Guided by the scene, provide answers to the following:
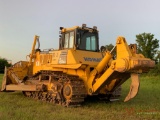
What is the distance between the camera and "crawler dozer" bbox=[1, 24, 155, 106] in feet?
31.4

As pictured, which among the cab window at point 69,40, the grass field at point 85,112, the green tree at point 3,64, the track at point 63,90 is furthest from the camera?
the green tree at point 3,64

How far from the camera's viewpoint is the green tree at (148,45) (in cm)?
5138

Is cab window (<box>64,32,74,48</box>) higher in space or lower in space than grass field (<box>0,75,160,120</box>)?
higher

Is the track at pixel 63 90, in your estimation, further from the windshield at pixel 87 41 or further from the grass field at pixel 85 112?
the windshield at pixel 87 41

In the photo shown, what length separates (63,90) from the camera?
11227mm

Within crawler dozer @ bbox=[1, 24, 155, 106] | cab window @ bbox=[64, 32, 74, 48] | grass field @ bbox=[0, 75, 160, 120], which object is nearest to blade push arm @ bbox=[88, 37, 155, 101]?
crawler dozer @ bbox=[1, 24, 155, 106]

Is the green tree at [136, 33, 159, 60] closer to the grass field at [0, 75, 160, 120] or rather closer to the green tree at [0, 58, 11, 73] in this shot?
the green tree at [0, 58, 11, 73]

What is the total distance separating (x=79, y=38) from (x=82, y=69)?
4.85 ft

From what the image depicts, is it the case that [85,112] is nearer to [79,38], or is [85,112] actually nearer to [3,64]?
[79,38]

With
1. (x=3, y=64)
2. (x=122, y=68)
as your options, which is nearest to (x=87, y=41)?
(x=122, y=68)

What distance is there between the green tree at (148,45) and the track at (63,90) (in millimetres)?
40445

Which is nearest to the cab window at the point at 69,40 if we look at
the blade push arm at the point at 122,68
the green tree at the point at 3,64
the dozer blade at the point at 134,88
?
the blade push arm at the point at 122,68

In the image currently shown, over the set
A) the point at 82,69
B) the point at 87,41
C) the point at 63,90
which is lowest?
the point at 63,90

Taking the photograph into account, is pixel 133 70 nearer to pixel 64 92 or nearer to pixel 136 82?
pixel 136 82
